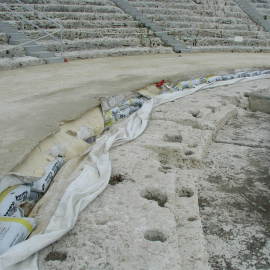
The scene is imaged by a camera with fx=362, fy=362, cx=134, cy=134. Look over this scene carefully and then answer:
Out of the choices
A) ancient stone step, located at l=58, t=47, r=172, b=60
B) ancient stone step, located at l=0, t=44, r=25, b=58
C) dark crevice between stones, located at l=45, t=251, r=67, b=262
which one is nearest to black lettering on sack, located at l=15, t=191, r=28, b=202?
dark crevice between stones, located at l=45, t=251, r=67, b=262

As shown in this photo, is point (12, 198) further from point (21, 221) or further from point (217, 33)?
point (217, 33)

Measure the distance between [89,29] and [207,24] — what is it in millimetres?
3924

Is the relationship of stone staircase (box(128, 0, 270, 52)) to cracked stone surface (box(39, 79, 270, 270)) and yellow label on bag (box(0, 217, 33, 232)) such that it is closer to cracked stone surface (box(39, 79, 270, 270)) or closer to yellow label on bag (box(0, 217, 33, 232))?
cracked stone surface (box(39, 79, 270, 270))

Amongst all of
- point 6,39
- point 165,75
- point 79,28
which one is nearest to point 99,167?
point 165,75

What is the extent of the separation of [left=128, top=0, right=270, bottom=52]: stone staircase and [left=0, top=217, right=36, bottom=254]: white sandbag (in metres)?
8.38

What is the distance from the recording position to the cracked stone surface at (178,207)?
1.67 meters

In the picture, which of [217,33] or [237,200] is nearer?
[237,200]

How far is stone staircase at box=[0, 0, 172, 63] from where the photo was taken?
25.7 feet

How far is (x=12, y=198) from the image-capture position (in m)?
2.00

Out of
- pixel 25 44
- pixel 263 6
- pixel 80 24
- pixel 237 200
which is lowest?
pixel 237 200

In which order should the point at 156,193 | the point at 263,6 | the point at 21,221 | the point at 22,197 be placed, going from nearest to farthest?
the point at 21,221, the point at 22,197, the point at 156,193, the point at 263,6

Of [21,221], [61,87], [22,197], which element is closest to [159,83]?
[61,87]

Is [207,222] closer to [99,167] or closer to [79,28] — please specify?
[99,167]

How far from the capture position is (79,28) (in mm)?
8617
